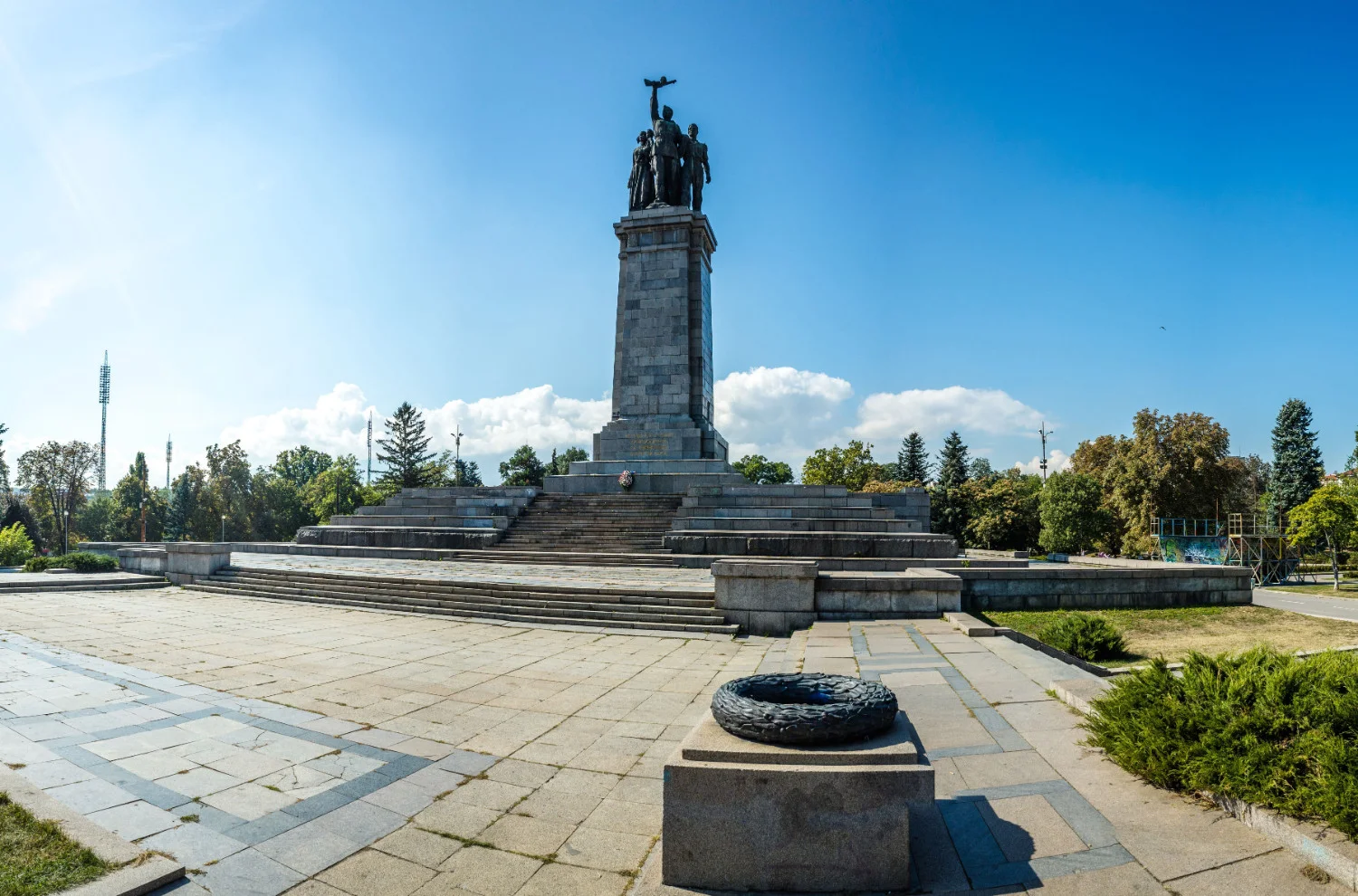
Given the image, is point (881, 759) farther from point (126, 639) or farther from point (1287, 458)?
point (1287, 458)

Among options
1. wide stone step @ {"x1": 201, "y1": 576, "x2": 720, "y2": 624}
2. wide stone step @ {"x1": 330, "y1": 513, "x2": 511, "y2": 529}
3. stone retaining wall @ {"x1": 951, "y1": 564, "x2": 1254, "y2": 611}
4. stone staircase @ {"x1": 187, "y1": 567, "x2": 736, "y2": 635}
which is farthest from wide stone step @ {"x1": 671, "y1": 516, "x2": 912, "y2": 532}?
wide stone step @ {"x1": 201, "y1": 576, "x2": 720, "y2": 624}

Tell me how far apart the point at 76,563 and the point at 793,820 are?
84.2ft

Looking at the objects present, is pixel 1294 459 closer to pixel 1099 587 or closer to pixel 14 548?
pixel 1099 587

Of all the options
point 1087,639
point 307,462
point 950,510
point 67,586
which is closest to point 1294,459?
point 950,510

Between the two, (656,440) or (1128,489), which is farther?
(1128,489)

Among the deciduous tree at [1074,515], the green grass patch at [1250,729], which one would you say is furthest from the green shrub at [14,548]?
the deciduous tree at [1074,515]

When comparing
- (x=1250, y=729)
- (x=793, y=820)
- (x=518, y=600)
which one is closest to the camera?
(x=793, y=820)

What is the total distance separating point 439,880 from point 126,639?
10.2 meters

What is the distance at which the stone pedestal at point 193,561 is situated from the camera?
1947 centimetres

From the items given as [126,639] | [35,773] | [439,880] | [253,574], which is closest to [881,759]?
[439,880]

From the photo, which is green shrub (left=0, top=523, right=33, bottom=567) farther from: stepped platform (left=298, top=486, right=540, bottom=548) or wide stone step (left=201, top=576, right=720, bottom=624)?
wide stone step (left=201, top=576, right=720, bottom=624)

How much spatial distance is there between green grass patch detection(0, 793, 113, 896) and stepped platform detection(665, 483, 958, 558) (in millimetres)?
14787

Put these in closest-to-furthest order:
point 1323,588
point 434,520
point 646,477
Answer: point 434,520, point 646,477, point 1323,588

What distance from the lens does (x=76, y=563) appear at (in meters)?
21.1
